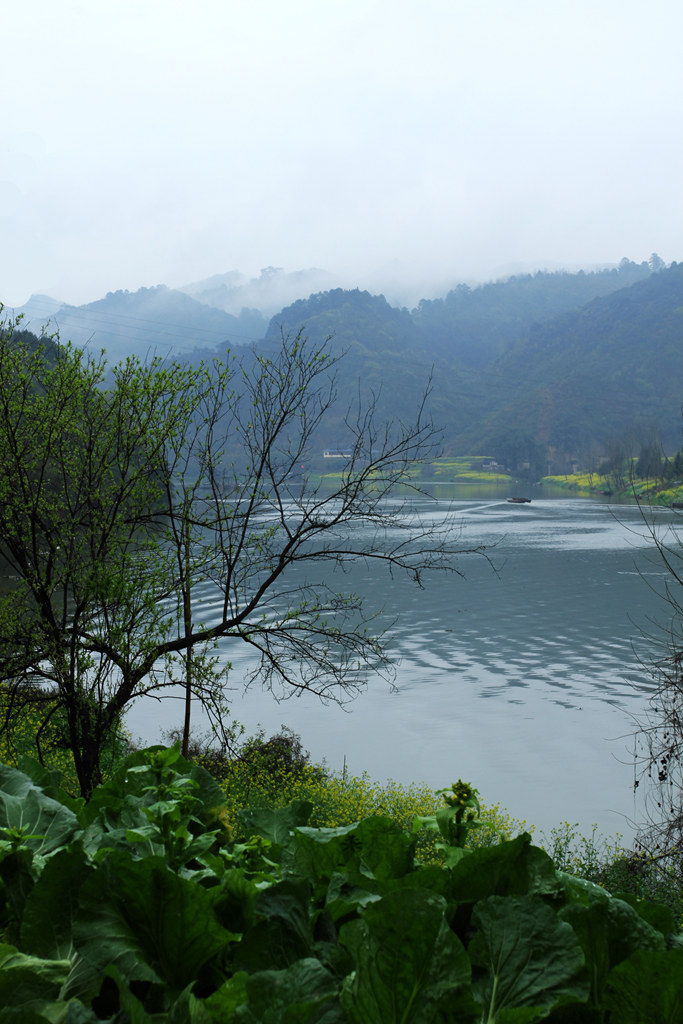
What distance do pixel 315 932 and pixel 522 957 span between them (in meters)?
0.38

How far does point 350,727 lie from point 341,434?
137 m

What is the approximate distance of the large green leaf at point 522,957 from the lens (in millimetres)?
1135

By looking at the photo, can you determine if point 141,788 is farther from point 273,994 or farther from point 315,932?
point 273,994

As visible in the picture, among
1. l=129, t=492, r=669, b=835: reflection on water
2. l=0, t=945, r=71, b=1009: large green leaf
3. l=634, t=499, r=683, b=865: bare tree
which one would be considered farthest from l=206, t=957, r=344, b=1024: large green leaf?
Result: l=129, t=492, r=669, b=835: reflection on water

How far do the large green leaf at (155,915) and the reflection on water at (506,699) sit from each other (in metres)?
8.39

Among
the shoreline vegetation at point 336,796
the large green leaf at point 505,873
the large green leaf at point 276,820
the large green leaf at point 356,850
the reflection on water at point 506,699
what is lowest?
the reflection on water at point 506,699

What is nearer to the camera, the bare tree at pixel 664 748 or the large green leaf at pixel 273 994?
the large green leaf at pixel 273 994

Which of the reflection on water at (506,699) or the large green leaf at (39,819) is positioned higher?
the large green leaf at (39,819)

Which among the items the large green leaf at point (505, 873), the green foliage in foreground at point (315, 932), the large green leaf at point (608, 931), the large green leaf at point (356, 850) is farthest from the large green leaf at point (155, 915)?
the large green leaf at point (608, 931)

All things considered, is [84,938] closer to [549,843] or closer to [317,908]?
[317,908]

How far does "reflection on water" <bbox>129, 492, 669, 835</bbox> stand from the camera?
22.8m

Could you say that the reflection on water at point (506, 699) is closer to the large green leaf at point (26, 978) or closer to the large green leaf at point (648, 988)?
the large green leaf at point (648, 988)

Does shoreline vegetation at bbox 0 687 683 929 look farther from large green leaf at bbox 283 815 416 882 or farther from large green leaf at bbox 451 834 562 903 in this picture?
large green leaf at bbox 451 834 562 903

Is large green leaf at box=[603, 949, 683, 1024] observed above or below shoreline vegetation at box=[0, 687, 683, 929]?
above
